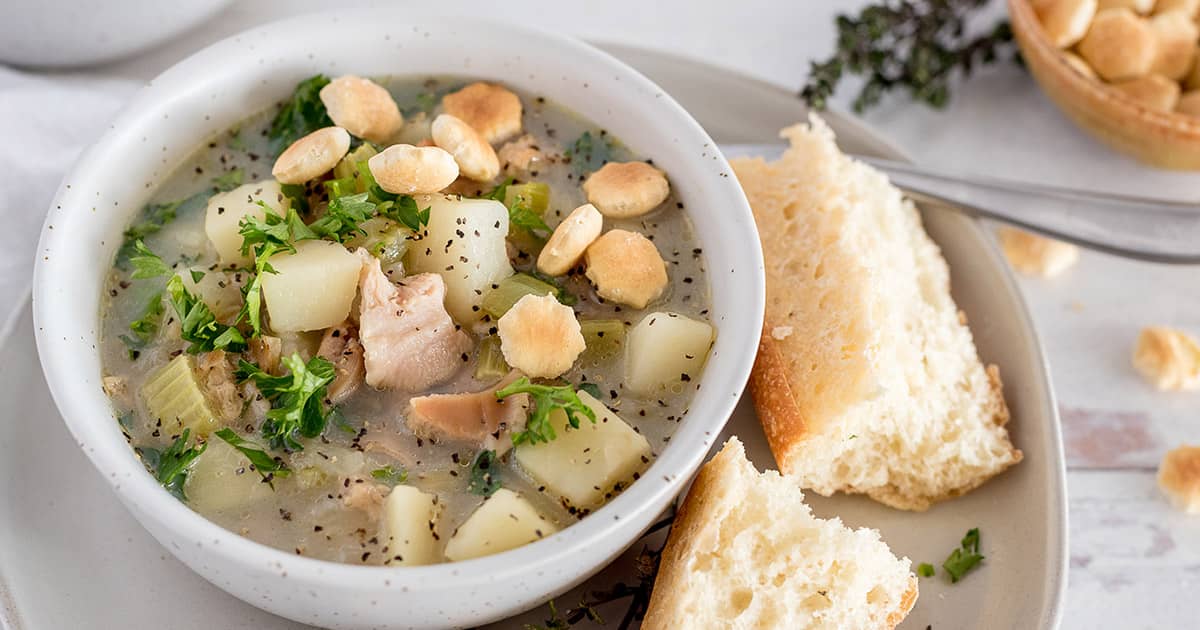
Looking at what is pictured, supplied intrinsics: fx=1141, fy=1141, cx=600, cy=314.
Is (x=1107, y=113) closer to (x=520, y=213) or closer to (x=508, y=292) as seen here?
(x=520, y=213)

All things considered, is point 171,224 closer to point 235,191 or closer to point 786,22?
point 235,191

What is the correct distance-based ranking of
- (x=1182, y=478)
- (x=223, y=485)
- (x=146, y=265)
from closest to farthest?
(x=223, y=485)
(x=146, y=265)
(x=1182, y=478)

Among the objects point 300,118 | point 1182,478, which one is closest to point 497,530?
point 300,118

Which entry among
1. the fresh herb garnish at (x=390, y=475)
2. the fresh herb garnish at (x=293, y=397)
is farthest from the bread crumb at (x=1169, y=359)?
the fresh herb garnish at (x=293, y=397)

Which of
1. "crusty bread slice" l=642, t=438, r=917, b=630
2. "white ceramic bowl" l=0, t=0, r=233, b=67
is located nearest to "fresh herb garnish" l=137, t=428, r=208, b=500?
"crusty bread slice" l=642, t=438, r=917, b=630

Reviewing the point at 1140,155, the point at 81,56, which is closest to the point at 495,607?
the point at 81,56

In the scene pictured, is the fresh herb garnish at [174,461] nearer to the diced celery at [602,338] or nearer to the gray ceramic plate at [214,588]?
the gray ceramic plate at [214,588]
